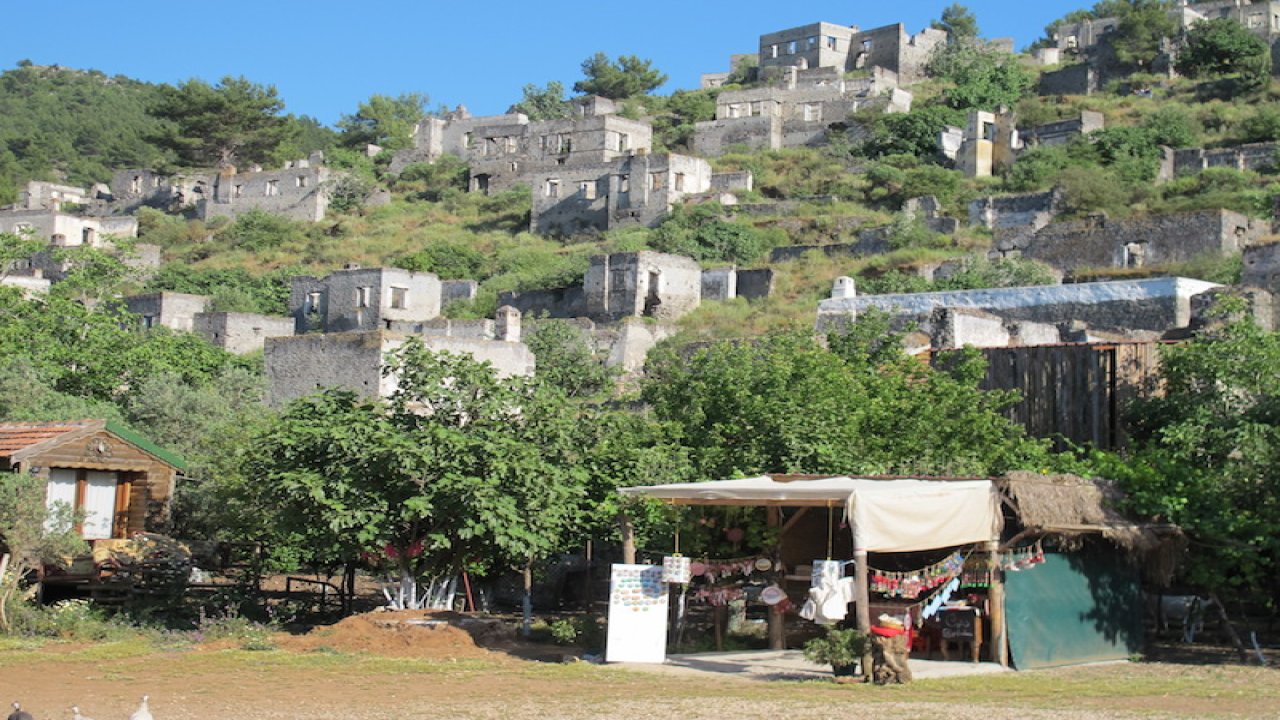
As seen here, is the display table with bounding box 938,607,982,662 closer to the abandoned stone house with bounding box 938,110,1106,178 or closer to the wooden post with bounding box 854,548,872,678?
the wooden post with bounding box 854,548,872,678

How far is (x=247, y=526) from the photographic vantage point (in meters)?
19.4

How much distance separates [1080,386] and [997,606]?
686 cm

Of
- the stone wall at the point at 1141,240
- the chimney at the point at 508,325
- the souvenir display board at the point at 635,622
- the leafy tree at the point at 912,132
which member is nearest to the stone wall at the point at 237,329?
the chimney at the point at 508,325

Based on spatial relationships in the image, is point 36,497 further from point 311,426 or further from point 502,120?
point 502,120

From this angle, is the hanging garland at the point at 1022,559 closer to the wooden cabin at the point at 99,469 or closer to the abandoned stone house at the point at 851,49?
the wooden cabin at the point at 99,469

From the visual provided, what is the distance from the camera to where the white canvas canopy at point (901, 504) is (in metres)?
13.2

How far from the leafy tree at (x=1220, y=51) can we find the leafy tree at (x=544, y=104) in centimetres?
2959

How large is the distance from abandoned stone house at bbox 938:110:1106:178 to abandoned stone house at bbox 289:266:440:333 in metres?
→ 21.4

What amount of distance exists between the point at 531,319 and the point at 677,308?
5.34 metres

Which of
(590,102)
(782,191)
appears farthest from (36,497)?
(590,102)

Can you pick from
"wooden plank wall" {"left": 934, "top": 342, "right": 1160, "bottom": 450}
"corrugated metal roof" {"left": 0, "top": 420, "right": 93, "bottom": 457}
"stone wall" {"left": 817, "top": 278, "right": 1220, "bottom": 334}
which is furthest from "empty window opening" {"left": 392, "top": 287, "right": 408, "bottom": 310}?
"wooden plank wall" {"left": 934, "top": 342, "right": 1160, "bottom": 450}

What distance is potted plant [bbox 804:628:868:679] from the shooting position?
1284 cm

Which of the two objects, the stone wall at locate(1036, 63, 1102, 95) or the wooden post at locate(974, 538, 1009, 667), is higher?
the stone wall at locate(1036, 63, 1102, 95)

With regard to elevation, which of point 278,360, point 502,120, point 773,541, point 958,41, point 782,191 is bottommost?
point 773,541
